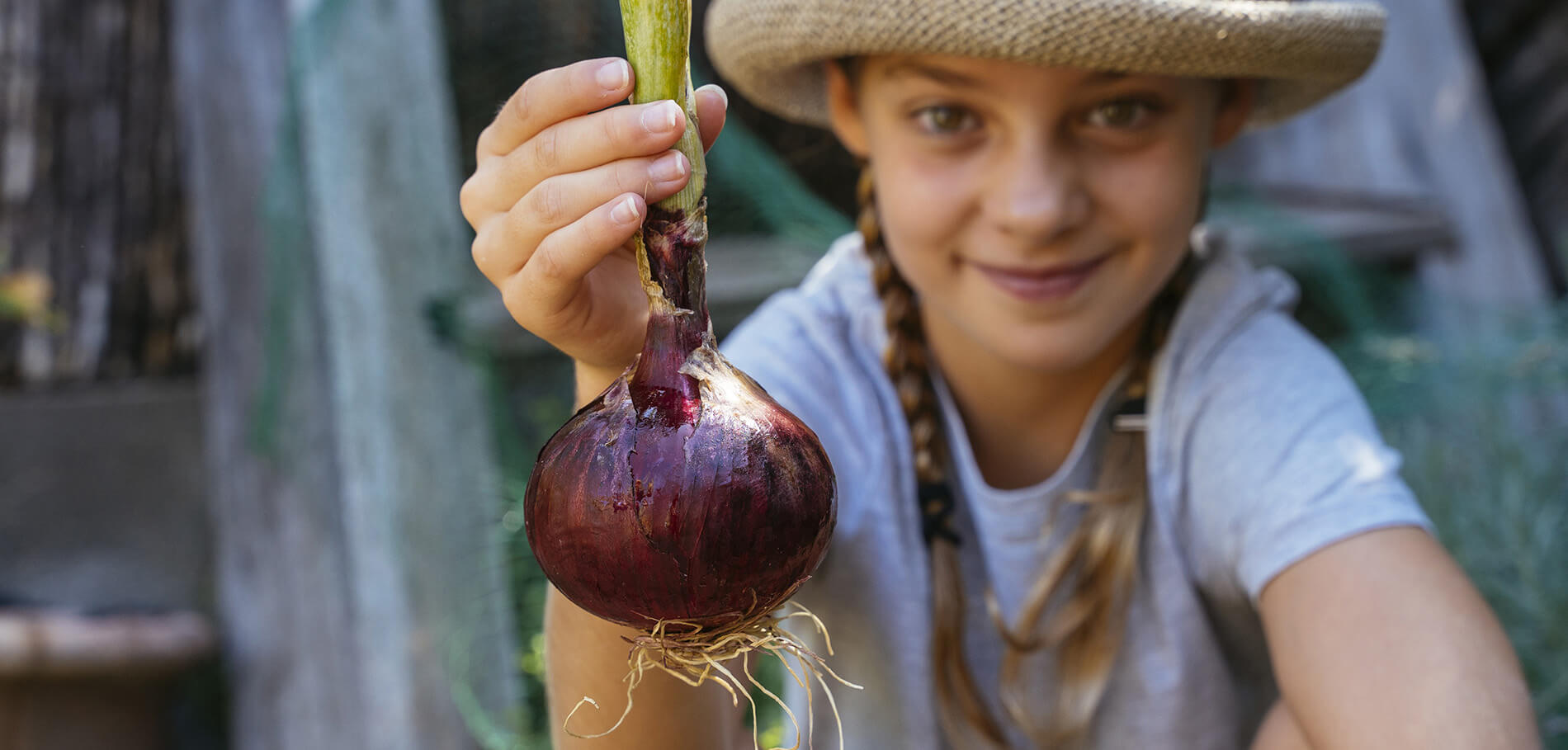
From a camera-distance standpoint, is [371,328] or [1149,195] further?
[371,328]

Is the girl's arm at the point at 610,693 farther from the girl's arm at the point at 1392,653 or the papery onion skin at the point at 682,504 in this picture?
the girl's arm at the point at 1392,653

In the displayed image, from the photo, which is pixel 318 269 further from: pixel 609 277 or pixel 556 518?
pixel 556 518

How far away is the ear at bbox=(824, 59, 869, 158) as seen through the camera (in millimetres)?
1210

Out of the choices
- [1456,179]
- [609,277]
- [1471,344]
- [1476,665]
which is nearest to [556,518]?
[609,277]

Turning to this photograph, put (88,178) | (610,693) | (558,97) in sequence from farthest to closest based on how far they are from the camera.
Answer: (88,178), (610,693), (558,97)

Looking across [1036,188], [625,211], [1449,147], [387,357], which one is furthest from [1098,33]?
[1449,147]

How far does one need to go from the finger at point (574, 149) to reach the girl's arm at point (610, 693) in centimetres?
30

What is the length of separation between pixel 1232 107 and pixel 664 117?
2.69 feet

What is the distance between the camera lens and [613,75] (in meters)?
0.64

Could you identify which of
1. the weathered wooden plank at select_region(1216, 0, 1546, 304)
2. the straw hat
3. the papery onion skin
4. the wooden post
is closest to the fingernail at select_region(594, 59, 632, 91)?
the papery onion skin

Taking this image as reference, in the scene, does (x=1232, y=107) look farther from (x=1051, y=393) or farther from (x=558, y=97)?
(x=558, y=97)

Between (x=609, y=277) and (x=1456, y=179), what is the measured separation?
2233 mm

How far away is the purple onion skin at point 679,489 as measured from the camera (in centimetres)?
58

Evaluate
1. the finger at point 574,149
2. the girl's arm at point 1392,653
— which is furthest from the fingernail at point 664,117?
the girl's arm at point 1392,653
